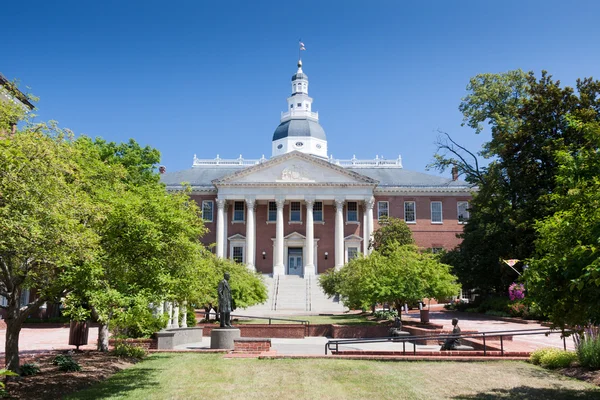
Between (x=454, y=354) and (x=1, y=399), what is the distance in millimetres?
10885

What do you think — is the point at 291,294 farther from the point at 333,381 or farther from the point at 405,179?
the point at 333,381

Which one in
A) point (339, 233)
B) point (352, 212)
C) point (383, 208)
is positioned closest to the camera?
point (339, 233)

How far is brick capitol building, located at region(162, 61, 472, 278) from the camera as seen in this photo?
5309 cm

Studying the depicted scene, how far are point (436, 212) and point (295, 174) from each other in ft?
52.2

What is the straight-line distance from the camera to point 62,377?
1138cm

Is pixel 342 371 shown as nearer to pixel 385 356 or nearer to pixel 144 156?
pixel 385 356

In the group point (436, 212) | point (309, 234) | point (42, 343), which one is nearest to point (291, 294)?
point (309, 234)

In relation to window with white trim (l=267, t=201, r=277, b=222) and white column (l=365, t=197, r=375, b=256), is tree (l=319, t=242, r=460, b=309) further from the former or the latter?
window with white trim (l=267, t=201, r=277, b=222)

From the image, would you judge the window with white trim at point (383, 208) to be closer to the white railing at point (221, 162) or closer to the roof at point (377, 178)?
the roof at point (377, 178)

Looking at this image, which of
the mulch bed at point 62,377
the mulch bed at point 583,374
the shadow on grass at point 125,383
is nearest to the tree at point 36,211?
the mulch bed at point 62,377

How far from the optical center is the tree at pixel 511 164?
30.0 metres

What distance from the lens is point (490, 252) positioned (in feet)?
118

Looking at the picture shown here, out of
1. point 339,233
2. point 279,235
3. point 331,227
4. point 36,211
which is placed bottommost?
point 36,211

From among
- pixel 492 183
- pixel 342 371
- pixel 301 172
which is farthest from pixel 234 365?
pixel 301 172
